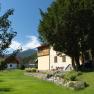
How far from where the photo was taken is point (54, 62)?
6938 centimetres

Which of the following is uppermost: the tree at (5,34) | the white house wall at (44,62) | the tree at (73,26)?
the tree at (73,26)

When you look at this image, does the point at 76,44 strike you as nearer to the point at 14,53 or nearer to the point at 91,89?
the point at 91,89

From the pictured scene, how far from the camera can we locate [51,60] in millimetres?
71500

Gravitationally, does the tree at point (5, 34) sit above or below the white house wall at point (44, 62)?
below

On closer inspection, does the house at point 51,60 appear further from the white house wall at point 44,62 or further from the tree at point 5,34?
the tree at point 5,34

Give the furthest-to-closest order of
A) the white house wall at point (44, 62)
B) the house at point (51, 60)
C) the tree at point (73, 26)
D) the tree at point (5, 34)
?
the white house wall at point (44, 62), the house at point (51, 60), the tree at point (73, 26), the tree at point (5, 34)

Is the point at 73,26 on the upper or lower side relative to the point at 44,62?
upper

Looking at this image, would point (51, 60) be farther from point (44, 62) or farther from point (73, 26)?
point (73, 26)

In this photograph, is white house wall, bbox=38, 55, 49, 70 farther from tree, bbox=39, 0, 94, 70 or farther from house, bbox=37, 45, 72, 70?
tree, bbox=39, 0, 94, 70

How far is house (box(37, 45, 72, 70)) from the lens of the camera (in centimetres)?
6219

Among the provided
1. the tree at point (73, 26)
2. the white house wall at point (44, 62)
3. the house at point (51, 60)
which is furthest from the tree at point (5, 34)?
the white house wall at point (44, 62)

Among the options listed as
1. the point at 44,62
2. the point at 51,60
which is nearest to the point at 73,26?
the point at 51,60

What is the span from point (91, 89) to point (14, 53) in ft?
55.9

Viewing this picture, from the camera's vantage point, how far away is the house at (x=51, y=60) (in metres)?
62.2
